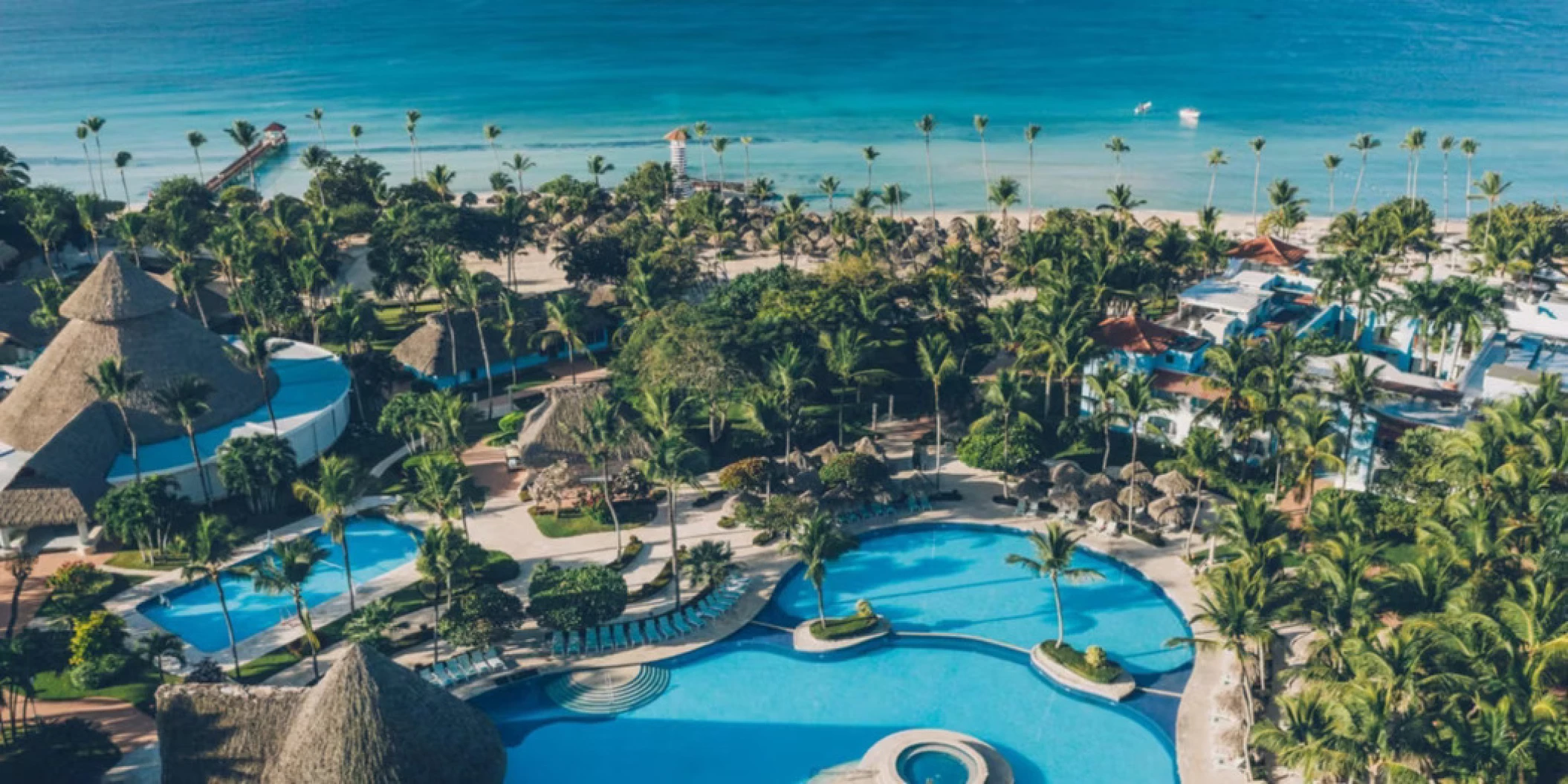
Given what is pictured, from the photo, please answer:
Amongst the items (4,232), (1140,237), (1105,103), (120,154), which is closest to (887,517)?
(1140,237)

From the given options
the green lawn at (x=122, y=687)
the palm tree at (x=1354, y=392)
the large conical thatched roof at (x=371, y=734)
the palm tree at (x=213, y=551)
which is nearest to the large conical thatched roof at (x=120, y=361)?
the palm tree at (x=213, y=551)

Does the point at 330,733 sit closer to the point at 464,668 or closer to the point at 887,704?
the point at 464,668

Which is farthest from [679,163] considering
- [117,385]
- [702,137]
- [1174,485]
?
[1174,485]

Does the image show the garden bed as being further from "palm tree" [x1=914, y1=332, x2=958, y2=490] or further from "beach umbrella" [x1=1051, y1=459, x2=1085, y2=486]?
"palm tree" [x1=914, y1=332, x2=958, y2=490]

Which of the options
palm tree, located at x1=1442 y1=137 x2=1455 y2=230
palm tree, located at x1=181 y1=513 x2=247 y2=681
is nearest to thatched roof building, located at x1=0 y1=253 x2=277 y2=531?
palm tree, located at x1=181 y1=513 x2=247 y2=681

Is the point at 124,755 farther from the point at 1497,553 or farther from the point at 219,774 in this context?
the point at 1497,553

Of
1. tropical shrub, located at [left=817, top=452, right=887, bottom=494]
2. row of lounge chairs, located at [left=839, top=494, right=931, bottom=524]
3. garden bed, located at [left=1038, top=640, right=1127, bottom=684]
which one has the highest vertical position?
tropical shrub, located at [left=817, top=452, right=887, bottom=494]
